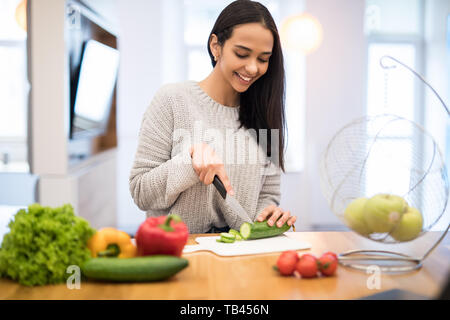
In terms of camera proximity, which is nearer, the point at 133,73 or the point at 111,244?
the point at 111,244

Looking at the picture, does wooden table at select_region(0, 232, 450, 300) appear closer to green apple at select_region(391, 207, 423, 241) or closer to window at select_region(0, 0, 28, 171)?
green apple at select_region(391, 207, 423, 241)

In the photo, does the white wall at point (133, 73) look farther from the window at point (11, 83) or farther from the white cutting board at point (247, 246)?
the white cutting board at point (247, 246)

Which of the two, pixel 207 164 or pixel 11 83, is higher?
pixel 11 83

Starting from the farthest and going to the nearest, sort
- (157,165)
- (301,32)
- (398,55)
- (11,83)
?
(398,55) → (301,32) → (11,83) → (157,165)

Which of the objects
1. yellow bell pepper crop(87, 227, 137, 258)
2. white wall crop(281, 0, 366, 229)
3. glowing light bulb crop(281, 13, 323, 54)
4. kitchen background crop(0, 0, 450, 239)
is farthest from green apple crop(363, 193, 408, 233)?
white wall crop(281, 0, 366, 229)

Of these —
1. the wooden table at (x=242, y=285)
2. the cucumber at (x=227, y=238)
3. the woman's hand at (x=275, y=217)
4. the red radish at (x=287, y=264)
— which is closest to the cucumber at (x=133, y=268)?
the wooden table at (x=242, y=285)

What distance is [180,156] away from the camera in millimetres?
1398

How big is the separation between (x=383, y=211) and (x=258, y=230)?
16.1 inches

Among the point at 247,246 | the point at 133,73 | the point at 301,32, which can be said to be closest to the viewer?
the point at 247,246

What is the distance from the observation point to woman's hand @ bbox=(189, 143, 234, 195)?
1301mm

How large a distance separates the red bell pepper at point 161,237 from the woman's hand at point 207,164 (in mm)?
316

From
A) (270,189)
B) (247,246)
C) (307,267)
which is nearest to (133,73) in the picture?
(270,189)

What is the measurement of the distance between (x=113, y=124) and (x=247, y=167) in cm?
273

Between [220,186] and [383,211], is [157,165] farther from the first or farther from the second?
[383,211]
